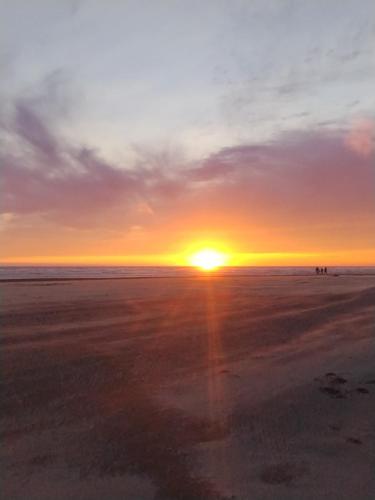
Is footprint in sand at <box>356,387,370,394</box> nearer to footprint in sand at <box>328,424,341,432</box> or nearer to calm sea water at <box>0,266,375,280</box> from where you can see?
footprint in sand at <box>328,424,341,432</box>

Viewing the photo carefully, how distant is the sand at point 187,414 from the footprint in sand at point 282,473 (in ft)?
0.07

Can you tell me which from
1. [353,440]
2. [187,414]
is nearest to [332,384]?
[353,440]

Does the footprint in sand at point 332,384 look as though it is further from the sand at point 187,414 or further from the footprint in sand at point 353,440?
the footprint in sand at point 353,440

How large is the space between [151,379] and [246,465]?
3736 mm

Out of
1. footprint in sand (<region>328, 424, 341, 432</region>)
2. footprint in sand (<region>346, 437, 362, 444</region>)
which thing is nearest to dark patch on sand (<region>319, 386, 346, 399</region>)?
footprint in sand (<region>328, 424, 341, 432</region>)

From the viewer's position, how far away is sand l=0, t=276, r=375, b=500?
17.5 feet

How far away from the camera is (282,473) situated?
5543mm

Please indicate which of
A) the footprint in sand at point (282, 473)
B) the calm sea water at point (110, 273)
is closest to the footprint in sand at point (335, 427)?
the footprint in sand at point (282, 473)

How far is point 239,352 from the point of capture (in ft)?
38.1

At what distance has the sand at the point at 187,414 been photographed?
5.35 m

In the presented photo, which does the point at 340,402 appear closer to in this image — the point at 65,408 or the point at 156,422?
the point at 156,422

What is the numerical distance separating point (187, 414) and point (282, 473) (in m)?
2.14

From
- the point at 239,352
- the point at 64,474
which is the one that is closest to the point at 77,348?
the point at 239,352

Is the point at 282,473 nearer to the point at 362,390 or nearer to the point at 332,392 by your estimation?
the point at 332,392
